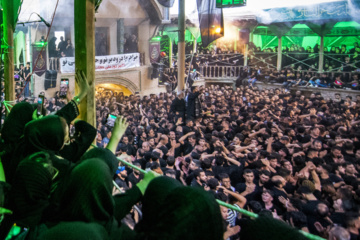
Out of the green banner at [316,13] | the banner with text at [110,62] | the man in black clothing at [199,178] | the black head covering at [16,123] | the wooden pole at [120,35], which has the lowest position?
the man in black clothing at [199,178]

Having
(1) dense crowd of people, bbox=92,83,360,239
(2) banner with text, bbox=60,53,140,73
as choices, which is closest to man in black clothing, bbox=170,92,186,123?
(1) dense crowd of people, bbox=92,83,360,239

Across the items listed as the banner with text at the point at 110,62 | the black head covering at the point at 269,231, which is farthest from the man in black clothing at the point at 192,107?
the black head covering at the point at 269,231

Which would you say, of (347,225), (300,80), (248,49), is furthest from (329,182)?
(248,49)

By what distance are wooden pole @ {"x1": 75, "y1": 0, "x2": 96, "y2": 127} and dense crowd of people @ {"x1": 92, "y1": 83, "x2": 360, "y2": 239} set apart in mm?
268

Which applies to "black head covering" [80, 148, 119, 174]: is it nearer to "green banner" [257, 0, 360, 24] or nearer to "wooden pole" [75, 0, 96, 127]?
"wooden pole" [75, 0, 96, 127]

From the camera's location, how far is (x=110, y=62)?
1428 centimetres

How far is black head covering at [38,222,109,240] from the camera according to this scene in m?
1.16

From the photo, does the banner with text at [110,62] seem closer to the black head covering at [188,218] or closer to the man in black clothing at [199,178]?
the man in black clothing at [199,178]

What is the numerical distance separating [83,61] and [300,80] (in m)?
13.4

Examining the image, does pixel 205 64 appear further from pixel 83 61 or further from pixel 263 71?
pixel 83 61

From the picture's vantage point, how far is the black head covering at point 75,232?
116 centimetres

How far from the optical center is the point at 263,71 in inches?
675

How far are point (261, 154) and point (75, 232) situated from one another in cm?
464

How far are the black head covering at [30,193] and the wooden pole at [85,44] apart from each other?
146 cm
